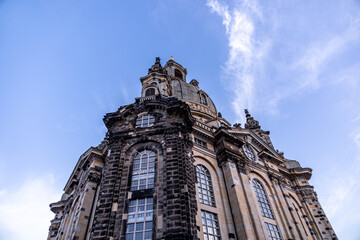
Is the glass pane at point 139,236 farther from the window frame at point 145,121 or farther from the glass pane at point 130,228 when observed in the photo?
the window frame at point 145,121

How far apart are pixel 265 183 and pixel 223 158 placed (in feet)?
27.2

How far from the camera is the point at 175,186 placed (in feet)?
66.1

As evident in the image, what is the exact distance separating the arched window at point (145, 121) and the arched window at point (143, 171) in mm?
3594

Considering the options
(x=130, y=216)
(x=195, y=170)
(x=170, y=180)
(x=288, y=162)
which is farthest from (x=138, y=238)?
(x=288, y=162)

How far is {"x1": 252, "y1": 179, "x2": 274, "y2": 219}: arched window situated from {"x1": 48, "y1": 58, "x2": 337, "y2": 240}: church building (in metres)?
0.15

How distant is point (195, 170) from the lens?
2464 centimetres

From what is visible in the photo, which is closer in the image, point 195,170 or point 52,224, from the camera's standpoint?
point 195,170

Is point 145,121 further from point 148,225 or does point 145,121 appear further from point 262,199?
point 262,199

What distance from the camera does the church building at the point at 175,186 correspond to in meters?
19.0

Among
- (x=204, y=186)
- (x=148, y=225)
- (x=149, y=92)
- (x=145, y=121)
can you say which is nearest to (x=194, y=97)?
(x=149, y=92)

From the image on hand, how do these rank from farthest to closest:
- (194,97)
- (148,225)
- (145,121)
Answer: (194,97)
(145,121)
(148,225)

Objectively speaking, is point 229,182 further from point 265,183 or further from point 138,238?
point 138,238

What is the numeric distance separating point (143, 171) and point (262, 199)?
15326mm

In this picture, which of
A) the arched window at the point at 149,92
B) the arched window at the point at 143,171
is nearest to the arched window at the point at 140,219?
the arched window at the point at 143,171
